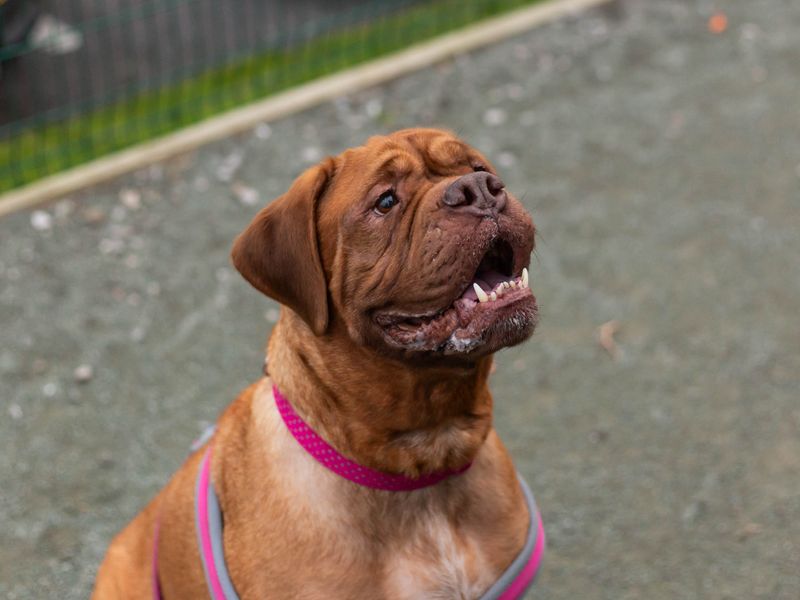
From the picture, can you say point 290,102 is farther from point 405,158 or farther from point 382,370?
point 382,370

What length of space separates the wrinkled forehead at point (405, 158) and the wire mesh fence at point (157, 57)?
12.7ft

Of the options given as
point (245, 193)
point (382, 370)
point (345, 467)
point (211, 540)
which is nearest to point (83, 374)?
point (245, 193)

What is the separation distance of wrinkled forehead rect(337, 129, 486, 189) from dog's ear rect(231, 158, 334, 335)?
0.13 m

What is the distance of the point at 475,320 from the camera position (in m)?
3.00

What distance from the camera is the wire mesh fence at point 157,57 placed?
7.23 metres

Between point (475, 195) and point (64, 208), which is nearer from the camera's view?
point (475, 195)

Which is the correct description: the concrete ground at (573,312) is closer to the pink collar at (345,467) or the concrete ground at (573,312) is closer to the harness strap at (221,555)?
the harness strap at (221,555)

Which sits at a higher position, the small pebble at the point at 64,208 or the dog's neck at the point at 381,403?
the dog's neck at the point at 381,403

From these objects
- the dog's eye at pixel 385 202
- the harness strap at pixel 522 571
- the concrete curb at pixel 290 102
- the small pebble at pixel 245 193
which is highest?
the dog's eye at pixel 385 202

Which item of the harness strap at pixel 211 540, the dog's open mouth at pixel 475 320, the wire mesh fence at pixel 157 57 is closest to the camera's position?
the dog's open mouth at pixel 475 320

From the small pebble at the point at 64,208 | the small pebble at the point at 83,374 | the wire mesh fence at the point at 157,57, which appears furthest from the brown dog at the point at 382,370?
the wire mesh fence at the point at 157,57

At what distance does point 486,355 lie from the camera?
10.1ft

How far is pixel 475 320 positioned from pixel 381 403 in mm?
433

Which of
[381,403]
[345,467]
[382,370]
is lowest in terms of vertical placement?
[345,467]
